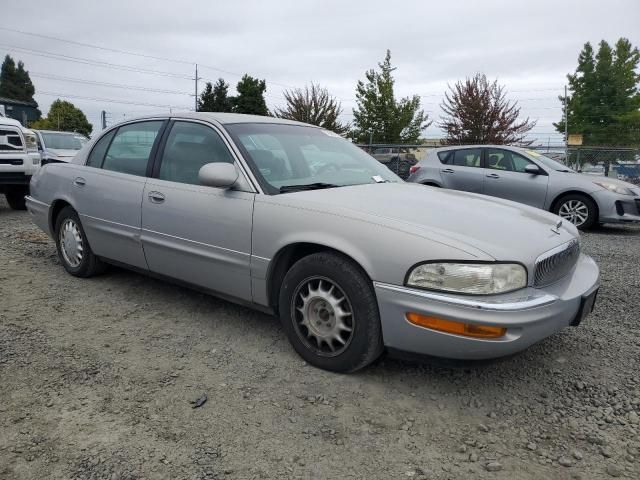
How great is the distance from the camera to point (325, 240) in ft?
8.99

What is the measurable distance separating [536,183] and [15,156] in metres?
8.48

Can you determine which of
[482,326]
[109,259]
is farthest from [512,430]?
[109,259]

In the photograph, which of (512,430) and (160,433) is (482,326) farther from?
(160,433)

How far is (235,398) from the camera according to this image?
8.54 ft

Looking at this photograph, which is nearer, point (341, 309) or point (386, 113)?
point (341, 309)

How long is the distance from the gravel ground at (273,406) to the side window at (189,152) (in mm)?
1058

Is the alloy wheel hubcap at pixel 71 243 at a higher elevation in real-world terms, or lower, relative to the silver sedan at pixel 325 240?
lower

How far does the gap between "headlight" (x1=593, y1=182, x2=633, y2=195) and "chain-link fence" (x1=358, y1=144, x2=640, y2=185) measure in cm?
467

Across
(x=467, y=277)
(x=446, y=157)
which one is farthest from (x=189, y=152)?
(x=446, y=157)

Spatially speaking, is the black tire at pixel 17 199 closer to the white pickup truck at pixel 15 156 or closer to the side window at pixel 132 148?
the white pickup truck at pixel 15 156

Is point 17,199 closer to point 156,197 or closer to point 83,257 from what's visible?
point 83,257

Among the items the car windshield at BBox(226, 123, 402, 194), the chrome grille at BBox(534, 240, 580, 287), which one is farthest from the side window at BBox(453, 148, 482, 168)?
the chrome grille at BBox(534, 240, 580, 287)

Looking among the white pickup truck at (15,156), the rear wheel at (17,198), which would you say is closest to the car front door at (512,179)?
the white pickup truck at (15,156)

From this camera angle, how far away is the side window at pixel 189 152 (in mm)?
3426
